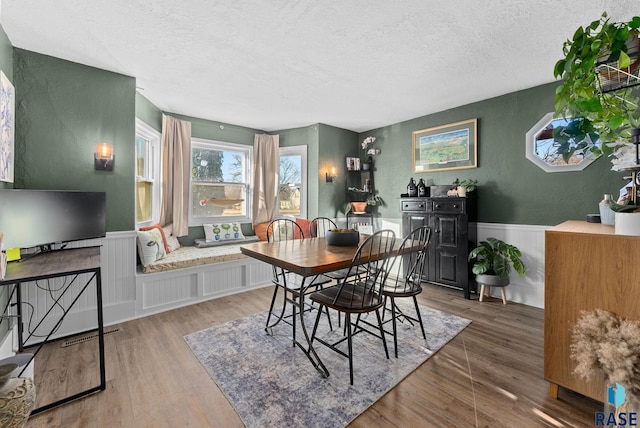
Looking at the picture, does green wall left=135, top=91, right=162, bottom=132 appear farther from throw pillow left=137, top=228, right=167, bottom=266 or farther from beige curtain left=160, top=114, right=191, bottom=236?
throw pillow left=137, top=228, right=167, bottom=266

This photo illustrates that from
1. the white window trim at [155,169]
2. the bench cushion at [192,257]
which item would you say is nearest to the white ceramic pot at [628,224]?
the bench cushion at [192,257]

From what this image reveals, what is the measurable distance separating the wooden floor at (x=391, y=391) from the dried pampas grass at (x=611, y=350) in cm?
94

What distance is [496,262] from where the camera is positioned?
3.28m

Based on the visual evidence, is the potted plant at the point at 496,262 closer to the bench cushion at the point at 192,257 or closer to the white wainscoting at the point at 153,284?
the white wainscoting at the point at 153,284

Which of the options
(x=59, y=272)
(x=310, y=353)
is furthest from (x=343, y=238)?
(x=59, y=272)

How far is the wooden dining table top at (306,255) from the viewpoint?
1758 mm

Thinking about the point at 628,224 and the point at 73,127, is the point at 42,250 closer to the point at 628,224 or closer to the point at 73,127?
the point at 73,127

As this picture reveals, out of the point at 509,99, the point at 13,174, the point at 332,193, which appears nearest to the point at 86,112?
the point at 13,174

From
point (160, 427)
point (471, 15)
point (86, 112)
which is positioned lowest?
point (160, 427)

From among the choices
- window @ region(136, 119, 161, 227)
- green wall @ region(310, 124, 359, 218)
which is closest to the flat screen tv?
window @ region(136, 119, 161, 227)

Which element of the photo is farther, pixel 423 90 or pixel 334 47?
pixel 423 90

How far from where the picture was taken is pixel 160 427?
1.52m

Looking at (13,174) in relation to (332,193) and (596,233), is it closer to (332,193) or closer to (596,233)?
(332,193)

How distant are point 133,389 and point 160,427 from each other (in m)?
0.48
